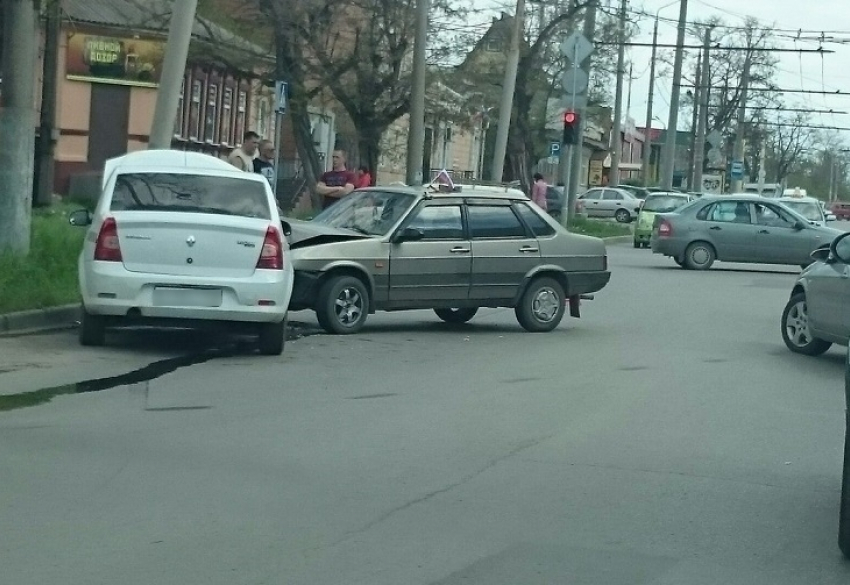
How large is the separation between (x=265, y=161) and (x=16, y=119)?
5.21m

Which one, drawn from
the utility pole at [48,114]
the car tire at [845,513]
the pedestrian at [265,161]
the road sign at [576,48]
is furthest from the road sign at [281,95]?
the car tire at [845,513]

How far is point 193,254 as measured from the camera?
12.4 metres

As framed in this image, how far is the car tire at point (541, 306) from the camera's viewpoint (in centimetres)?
1630

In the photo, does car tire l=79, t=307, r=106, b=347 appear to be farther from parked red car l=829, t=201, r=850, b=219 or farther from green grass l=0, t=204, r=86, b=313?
parked red car l=829, t=201, r=850, b=219

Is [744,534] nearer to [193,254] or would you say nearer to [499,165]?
[193,254]

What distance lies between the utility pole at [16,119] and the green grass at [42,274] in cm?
37

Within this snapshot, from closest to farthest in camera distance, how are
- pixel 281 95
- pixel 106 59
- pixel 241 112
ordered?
pixel 281 95 → pixel 106 59 → pixel 241 112

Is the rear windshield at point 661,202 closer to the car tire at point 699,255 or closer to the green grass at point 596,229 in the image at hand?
the green grass at point 596,229

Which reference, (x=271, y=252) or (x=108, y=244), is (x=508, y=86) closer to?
(x=271, y=252)

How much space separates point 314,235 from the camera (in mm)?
14906

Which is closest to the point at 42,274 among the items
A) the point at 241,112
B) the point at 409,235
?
the point at 409,235

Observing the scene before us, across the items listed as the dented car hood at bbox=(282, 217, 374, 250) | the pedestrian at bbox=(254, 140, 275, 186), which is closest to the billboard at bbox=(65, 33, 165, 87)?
the pedestrian at bbox=(254, 140, 275, 186)

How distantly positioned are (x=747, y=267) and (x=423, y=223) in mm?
19621

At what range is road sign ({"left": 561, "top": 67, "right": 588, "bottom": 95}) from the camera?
105ft
